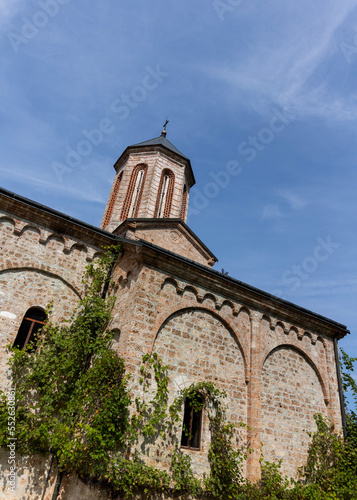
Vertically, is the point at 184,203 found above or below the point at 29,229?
above

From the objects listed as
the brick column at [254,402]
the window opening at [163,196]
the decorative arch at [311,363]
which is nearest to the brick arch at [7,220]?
the window opening at [163,196]

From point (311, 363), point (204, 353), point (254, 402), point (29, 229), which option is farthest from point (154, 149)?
point (254, 402)

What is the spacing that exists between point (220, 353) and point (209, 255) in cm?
522

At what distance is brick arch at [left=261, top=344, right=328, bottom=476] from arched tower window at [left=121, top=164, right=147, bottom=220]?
22.9 feet

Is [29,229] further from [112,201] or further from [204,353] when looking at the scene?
[112,201]

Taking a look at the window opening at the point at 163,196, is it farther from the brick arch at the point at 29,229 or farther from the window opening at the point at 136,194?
the brick arch at the point at 29,229

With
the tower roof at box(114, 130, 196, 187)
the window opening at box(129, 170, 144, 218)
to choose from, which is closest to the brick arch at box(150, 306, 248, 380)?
the window opening at box(129, 170, 144, 218)

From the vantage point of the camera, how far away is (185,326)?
7.84m

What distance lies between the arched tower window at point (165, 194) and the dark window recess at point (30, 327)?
A: 20.5 feet

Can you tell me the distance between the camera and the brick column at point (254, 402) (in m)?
7.35

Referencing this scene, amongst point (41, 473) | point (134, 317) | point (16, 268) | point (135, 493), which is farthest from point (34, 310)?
point (135, 493)

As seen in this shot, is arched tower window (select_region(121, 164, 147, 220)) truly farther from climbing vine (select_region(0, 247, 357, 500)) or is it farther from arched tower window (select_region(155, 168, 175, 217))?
climbing vine (select_region(0, 247, 357, 500))

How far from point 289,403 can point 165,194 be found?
8486mm

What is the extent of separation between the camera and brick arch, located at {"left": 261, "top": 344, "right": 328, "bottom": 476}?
26.5 feet
